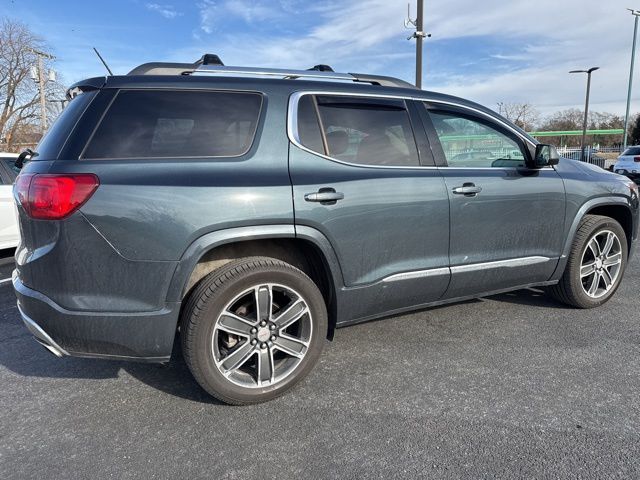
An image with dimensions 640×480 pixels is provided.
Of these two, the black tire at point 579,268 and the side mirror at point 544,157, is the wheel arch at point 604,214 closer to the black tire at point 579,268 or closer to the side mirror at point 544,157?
the black tire at point 579,268

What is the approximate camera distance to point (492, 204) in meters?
3.39

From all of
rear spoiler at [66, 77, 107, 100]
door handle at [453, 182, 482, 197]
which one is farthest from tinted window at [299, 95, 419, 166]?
rear spoiler at [66, 77, 107, 100]

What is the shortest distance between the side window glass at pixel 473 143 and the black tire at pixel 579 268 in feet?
2.89

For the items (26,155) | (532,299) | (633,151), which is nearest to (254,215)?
(26,155)

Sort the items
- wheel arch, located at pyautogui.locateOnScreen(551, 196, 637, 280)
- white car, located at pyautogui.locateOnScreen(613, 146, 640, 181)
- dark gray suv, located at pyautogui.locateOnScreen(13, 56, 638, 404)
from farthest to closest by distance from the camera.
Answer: white car, located at pyautogui.locateOnScreen(613, 146, 640, 181) → wheel arch, located at pyautogui.locateOnScreen(551, 196, 637, 280) → dark gray suv, located at pyautogui.locateOnScreen(13, 56, 638, 404)

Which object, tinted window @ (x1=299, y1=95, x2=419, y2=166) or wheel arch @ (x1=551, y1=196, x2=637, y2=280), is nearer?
tinted window @ (x1=299, y1=95, x2=419, y2=166)

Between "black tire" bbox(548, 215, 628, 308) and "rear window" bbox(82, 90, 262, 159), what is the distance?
9.52 feet

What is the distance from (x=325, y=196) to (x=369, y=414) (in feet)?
4.09

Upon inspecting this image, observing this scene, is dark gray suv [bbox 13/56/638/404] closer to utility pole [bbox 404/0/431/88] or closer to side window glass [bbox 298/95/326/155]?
side window glass [bbox 298/95/326/155]

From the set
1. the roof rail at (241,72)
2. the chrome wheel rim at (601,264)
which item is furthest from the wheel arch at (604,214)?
the roof rail at (241,72)

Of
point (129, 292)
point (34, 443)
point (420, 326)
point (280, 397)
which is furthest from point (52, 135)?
point (420, 326)

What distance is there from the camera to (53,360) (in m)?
3.39

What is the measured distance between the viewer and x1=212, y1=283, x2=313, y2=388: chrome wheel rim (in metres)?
2.67

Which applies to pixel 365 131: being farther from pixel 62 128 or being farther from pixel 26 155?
pixel 26 155
